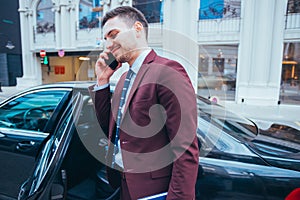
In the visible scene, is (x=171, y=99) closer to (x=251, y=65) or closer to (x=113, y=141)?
(x=113, y=141)

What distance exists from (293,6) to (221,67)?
3.87 m

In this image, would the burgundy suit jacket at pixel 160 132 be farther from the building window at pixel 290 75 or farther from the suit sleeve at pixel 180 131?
the building window at pixel 290 75

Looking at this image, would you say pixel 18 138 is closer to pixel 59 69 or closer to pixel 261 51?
pixel 261 51

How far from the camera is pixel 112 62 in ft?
5.02

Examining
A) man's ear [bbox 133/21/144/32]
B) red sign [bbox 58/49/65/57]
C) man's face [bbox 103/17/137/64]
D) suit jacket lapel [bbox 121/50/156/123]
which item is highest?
red sign [bbox 58/49/65/57]

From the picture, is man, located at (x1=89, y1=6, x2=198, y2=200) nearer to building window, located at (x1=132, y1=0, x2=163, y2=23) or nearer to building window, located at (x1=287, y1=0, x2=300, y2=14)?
building window, located at (x1=287, y1=0, x2=300, y2=14)

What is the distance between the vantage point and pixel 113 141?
151 cm

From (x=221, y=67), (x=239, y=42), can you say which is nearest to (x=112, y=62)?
(x=239, y=42)

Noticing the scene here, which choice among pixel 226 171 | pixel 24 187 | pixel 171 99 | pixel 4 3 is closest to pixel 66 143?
pixel 24 187

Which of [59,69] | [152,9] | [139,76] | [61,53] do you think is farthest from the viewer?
[59,69]

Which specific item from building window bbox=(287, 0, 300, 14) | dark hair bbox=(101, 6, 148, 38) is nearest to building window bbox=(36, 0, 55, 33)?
building window bbox=(287, 0, 300, 14)

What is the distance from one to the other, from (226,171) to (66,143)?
4.05 ft

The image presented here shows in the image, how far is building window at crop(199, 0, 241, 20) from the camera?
10336 mm

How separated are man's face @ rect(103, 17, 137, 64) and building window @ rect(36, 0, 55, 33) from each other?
53.8 ft
